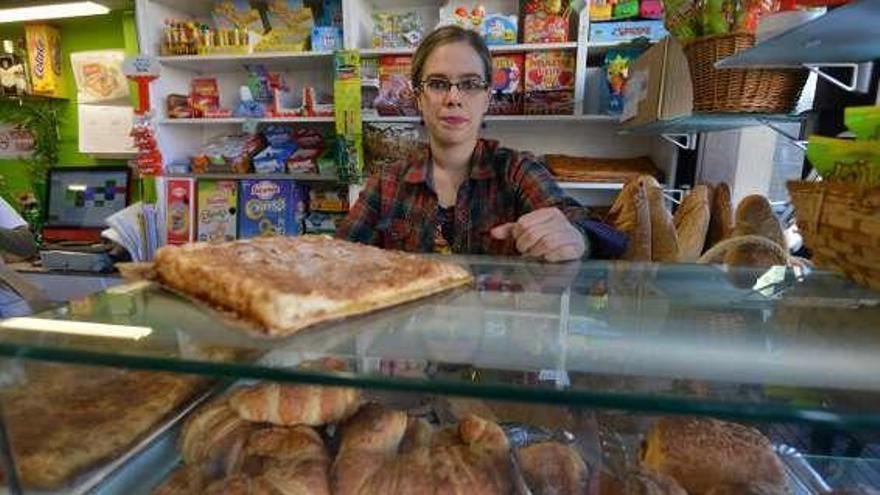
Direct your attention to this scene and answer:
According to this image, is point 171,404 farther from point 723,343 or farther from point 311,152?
point 311,152

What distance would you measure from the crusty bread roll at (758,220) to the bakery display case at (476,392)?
0.35 metres

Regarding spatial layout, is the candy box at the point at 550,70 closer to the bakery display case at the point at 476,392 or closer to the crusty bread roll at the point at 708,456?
the bakery display case at the point at 476,392

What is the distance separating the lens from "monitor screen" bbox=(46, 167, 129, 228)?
2.56 metres

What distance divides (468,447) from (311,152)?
195cm

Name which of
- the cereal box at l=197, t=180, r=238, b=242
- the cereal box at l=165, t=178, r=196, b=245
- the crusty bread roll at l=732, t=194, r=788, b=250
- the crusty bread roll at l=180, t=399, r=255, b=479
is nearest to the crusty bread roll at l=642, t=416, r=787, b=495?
the crusty bread roll at l=180, t=399, r=255, b=479

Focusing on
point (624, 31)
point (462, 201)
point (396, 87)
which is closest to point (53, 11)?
point (396, 87)

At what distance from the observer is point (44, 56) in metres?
2.57

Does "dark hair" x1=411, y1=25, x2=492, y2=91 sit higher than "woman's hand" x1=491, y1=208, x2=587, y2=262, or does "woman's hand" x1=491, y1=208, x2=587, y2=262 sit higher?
"dark hair" x1=411, y1=25, x2=492, y2=91

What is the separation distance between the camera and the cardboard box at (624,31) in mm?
1803

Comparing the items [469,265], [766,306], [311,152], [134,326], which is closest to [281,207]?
[311,152]

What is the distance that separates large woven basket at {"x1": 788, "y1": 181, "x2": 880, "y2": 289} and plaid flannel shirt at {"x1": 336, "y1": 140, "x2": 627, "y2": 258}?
0.60 metres

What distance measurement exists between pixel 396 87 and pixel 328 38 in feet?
1.23

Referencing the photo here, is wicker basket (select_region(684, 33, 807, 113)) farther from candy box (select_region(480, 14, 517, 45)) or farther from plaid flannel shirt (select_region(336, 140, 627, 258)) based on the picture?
candy box (select_region(480, 14, 517, 45))

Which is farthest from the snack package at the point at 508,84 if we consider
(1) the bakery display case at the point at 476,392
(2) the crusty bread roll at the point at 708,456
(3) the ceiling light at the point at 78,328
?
(3) the ceiling light at the point at 78,328
